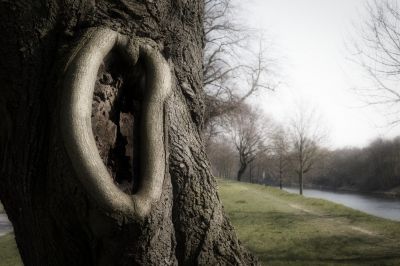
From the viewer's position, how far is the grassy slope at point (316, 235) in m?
7.54

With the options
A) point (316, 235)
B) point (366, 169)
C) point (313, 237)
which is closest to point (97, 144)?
point (313, 237)

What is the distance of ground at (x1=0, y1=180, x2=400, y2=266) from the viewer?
7559mm

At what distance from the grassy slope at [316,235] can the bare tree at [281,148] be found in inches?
922

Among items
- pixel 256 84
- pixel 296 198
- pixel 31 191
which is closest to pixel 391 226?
pixel 296 198

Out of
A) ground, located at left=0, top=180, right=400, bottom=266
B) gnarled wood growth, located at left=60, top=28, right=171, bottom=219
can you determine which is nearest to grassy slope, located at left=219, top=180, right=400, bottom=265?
ground, located at left=0, top=180, right=400, bottom=266

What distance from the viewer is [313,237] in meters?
9.55

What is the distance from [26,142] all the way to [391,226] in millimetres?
11062

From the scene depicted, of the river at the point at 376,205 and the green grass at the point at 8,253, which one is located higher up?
the river at the point at 376,205

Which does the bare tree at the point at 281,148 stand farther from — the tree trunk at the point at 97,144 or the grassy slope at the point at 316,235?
the tree trunk at the point at 97,144

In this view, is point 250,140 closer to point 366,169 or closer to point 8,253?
point 366,169

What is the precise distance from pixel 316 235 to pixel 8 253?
7.74m

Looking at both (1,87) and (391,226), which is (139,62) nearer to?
(1,87)

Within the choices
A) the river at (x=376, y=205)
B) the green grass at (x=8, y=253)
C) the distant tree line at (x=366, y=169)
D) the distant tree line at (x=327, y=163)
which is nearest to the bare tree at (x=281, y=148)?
the distant tree line at (x=327, y=163)

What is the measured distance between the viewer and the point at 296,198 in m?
19.2
